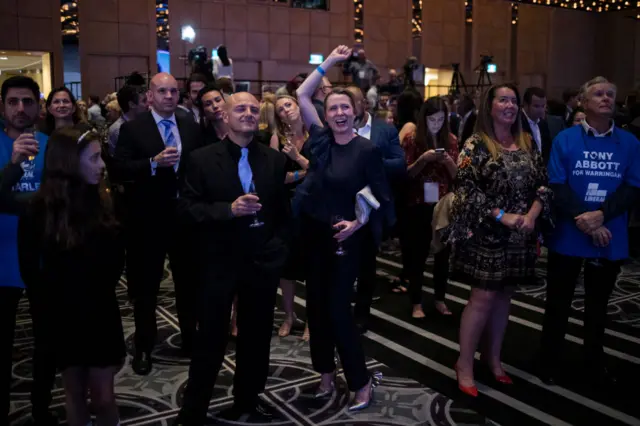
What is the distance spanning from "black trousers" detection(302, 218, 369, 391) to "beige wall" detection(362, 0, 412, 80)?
560 inches

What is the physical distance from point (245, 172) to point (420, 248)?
2008 mm

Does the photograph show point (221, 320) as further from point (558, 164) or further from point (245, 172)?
point (558, 164)

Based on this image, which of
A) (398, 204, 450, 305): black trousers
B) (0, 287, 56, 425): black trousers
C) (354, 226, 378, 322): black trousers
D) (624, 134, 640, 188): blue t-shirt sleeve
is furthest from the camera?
(398, 204, 450, 305): black trousers

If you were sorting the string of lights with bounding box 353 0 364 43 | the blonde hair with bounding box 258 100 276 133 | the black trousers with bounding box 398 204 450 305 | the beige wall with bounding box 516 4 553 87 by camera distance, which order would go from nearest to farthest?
the blonde hair with bounding box 258 100 276 133, the black trousers with bounding box 398 204 450 305, the string of lights with bounding box 353 0 364 43, the beige wall with bounding box 516 4 553 87

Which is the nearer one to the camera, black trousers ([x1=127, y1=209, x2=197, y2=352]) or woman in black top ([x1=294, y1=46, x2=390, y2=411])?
woman in black top ([x1=294, y1=46, x2=390, y2=411])

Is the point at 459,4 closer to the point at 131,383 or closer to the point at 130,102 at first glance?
the point at 130,102

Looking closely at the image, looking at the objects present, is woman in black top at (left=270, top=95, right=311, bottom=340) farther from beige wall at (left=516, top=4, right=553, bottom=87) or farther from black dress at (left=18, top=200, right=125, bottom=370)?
beige wall at (left=516, top=4, right=553, bottom=87)

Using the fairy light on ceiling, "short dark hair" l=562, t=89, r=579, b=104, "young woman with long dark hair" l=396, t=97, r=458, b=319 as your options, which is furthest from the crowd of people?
the fairy light on ceiling

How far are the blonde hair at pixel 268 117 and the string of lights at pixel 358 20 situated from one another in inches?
513

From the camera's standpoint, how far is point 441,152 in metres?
3.83

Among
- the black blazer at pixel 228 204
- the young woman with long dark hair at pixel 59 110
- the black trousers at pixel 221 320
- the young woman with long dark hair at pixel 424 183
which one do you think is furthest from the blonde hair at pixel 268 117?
the black trousers at pixel 221 320

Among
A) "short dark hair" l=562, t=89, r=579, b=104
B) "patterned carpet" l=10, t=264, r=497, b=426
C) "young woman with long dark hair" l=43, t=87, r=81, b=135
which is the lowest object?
"patterned carpet" l=10, t=264, r=497, b=426

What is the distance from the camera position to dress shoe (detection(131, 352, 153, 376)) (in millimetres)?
3467

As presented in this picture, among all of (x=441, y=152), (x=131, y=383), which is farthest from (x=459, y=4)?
(x=131, y=383)
